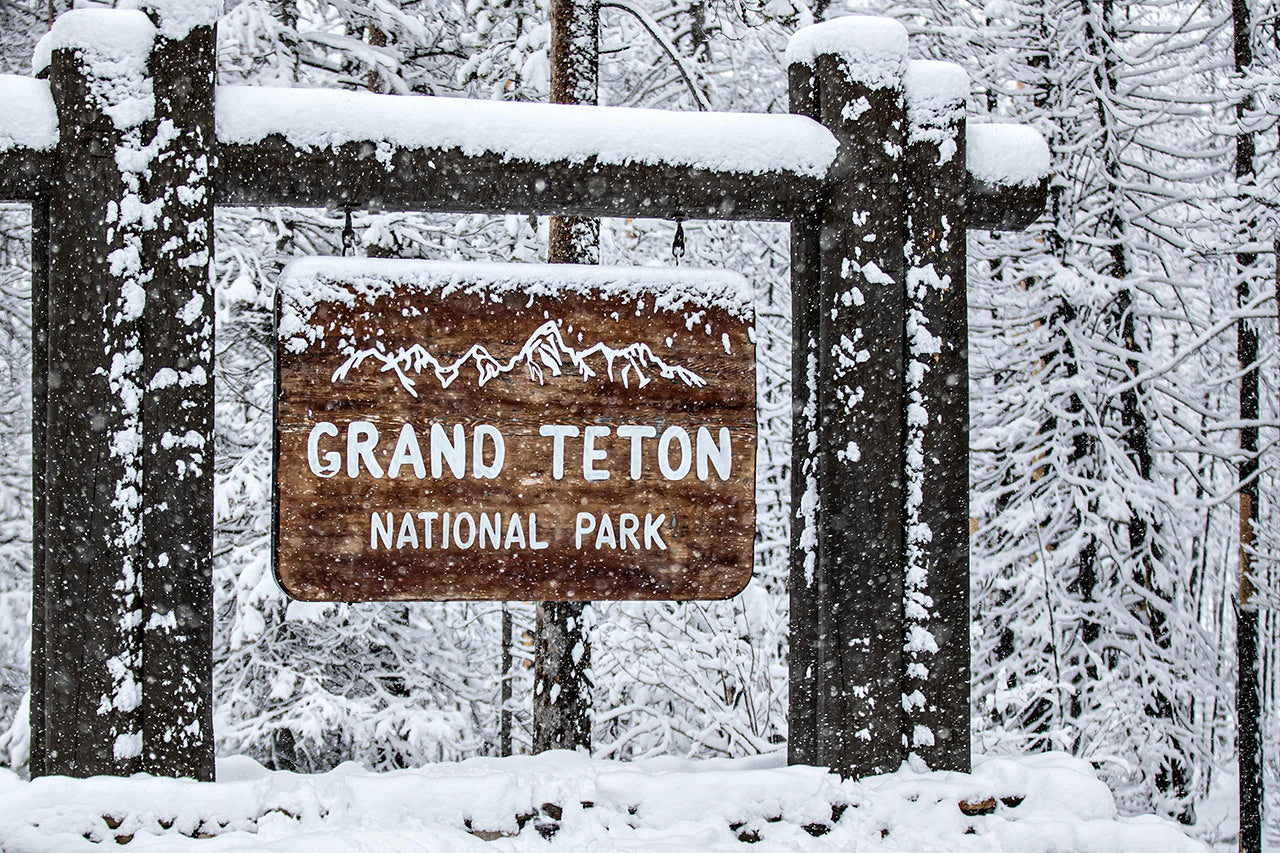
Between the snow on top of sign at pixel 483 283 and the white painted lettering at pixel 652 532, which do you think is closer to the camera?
the snow on top of sign at pixel 483 283

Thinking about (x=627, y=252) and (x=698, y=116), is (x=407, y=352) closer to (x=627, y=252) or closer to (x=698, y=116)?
(x=698, y=116)

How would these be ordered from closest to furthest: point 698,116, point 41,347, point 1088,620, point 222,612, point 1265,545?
point 41,347 < point 698,116 < point 1088,620 < point 222,612 < point 1265,545

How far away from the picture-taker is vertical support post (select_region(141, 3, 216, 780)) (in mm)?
2674

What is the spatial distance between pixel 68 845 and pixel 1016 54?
869 centimetres

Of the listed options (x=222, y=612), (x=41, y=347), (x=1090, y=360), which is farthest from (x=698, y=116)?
(x=222, y=612)

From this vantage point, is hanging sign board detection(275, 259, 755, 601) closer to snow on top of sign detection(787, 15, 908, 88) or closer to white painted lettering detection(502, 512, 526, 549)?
white painted lettering detection(502, 512, 526, 549)

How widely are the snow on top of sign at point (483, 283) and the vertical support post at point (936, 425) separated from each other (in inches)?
24.7

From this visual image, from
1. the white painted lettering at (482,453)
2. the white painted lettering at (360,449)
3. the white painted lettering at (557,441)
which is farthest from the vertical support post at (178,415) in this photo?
the white painted lettering at (557,441)

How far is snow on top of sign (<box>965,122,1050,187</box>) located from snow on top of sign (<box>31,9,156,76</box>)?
263cm

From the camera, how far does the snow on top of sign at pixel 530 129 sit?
2814 mm

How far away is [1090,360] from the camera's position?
7844mm

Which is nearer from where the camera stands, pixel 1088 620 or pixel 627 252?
pixel 1088 620

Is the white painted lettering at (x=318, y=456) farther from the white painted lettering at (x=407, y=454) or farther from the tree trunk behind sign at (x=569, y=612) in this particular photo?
the tree trunk behind sign at (x=569, y=612)

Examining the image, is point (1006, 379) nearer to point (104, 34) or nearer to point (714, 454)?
point (714, 454)
